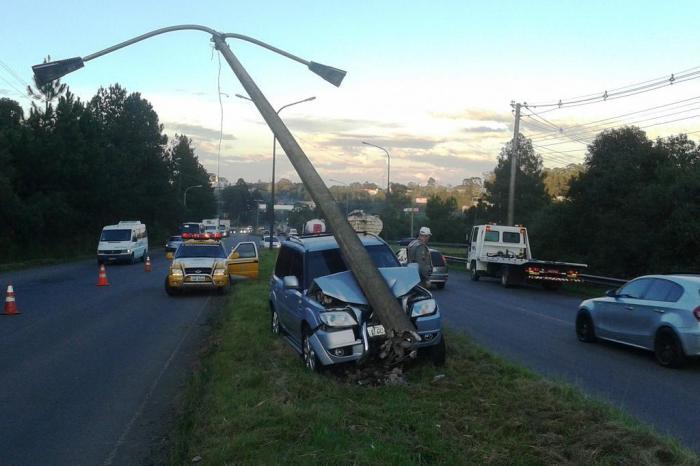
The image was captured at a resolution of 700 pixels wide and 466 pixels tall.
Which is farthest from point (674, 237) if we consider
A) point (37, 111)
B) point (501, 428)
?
point (37, 111)

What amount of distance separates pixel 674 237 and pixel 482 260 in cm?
740

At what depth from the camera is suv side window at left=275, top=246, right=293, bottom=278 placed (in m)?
12.3

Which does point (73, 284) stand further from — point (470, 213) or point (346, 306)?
point (470, 213)

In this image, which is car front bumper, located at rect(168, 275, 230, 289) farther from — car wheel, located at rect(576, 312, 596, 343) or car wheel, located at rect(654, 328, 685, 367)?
car wheel, located at rect(654, 328, 685, 367)

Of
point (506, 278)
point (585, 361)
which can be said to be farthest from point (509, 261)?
point (585, 361)

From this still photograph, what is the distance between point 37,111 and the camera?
4903 cm

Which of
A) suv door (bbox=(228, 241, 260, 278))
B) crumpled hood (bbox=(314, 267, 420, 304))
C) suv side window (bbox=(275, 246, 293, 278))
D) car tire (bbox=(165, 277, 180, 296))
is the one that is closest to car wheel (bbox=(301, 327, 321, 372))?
crumpled hood (bbox=(314, 267, 420, 304))

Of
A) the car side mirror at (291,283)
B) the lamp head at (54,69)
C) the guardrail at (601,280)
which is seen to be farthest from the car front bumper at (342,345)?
the guardrail at (601,280)

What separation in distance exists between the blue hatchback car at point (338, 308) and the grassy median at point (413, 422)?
0.36 metres

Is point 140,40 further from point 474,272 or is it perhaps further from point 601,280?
point 474,272

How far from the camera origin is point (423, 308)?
960 centimetres

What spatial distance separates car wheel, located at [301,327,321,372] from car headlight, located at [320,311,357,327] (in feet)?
1.54

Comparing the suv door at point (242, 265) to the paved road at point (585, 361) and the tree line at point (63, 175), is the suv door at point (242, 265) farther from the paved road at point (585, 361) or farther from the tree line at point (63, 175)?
the tree line at point (63, 175)

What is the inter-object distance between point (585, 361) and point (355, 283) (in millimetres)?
4216
